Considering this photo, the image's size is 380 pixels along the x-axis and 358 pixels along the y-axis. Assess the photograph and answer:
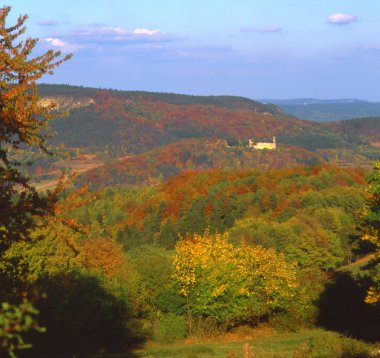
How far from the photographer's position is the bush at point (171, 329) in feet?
129

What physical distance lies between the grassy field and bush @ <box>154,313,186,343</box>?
685 millimetres

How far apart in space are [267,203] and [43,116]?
105 m

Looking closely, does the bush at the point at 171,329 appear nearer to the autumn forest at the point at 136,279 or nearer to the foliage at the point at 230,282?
the autumn forest at the point at 136,279

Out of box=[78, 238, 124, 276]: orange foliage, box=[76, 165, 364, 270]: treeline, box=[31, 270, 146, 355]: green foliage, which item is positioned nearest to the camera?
box=[31, 270, 146, 355]: green foliage

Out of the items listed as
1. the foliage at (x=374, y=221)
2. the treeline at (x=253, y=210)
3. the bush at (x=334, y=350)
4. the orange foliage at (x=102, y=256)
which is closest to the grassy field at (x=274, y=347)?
the bush at (x=334, y=350)

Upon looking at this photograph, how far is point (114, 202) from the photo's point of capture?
14612 centimetres

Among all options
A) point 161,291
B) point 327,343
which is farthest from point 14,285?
point 161,291

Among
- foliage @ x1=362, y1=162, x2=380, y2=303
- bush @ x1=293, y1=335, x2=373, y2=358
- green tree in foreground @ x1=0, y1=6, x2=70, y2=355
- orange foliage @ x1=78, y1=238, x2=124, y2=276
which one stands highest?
green tree in foreground @ x1=0, y1=6, x2=70, y2=355

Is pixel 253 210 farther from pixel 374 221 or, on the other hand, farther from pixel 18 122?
pixel 18 122

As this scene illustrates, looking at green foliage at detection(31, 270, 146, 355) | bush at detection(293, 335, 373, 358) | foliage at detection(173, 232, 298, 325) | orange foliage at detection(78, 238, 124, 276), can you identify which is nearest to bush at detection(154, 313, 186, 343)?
green foliage at detection(31, 270, 146, 355)

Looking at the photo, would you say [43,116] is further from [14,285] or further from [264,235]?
[264,235]

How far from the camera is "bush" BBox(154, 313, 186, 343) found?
39188mm

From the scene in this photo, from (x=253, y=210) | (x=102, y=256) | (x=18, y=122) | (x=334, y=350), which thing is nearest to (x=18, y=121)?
(x=18, y=122)

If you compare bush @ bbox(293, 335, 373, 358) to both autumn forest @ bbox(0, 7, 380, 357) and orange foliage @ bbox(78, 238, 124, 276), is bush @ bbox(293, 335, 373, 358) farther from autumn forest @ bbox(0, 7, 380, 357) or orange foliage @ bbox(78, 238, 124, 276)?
orange foliage @ bbox(78, 238, 124, 276)
